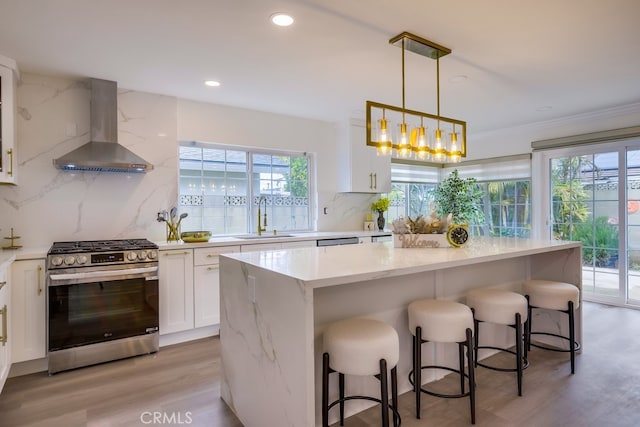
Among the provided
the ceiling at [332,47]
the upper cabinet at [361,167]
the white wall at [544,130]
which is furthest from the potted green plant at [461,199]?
the ceiling at [332,47]

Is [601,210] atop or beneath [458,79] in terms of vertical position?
beneath

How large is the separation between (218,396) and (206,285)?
1.32m

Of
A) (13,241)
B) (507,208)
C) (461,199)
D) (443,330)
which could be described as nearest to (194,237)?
(13,241)

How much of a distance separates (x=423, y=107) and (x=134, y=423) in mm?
4037

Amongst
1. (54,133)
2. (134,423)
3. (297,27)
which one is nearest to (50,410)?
(134,423)

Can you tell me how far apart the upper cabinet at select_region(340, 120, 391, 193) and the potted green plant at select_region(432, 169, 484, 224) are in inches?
48.0

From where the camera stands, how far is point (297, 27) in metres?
2.42

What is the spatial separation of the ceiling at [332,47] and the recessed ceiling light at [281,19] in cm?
A: 5

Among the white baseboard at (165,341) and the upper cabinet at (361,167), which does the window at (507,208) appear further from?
the white baseboard at (165,341)

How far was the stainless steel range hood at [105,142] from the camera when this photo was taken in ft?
10.6

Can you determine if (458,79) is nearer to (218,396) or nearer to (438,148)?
(438,148)

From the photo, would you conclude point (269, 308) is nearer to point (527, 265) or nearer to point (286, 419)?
point (286, 419)

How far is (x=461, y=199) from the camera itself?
590cm

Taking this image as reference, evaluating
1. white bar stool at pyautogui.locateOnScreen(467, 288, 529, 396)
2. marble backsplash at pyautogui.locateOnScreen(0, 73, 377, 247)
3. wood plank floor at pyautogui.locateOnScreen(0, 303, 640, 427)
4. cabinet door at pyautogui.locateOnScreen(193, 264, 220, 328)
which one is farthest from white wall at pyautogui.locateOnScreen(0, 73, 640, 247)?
white bar stool at pyautogui.locateOnScreen(467, 288, 529, 396)
